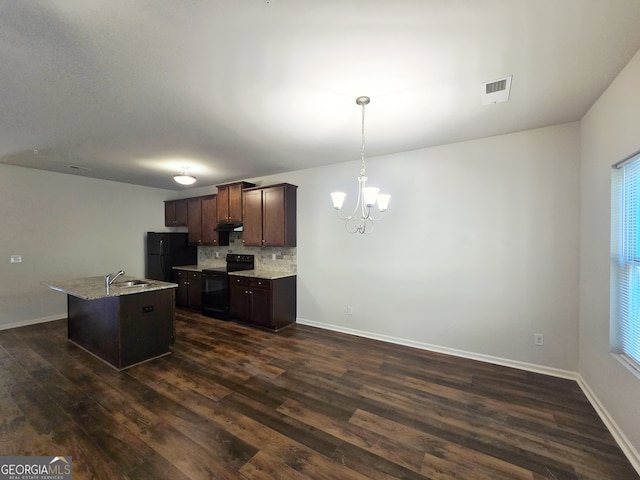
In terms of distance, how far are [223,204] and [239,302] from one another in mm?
2006

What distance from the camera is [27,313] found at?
13.9 feet

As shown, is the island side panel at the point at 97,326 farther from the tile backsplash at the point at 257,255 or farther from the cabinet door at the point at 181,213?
the cabinet door at the point at 181,213

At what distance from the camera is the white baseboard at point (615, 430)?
164 centimetres

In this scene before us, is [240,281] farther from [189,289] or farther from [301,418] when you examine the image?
[301,418]

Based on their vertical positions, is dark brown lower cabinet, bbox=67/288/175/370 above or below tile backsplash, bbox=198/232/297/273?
below

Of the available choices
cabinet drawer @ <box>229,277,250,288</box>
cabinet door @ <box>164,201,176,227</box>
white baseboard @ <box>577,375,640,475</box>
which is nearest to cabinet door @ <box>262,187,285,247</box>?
cabinet drawer @ <box>229,277,250,288</box>

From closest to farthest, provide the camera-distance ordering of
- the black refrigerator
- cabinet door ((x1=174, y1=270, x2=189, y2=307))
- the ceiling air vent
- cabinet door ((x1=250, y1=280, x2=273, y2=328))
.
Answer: the ceiling air vent → cabinet door ((x1=250, y1=280, x2=273, y2=328)) → cabinet door ((x1=174, y1=270, x2=189, y2=307)) → the black refrigerator

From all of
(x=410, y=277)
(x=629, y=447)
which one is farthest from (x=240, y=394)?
(x=629, y=447)

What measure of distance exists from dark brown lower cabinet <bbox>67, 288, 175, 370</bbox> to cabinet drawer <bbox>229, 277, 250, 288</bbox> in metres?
1.17

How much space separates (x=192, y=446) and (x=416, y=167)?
3663 mm

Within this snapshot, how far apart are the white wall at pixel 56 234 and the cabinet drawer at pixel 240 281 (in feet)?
9.01

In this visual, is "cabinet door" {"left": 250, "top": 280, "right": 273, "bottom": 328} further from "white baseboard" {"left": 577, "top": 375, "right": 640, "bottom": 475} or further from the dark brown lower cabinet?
"white baseboard" {"left": 577, "top": 375, "right": 640, "bottom": 475}

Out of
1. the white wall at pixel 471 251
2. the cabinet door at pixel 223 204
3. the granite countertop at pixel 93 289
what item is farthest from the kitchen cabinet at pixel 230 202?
the granite countertop at pixel 93 289

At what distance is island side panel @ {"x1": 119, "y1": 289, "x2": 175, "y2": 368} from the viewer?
2.90 m
